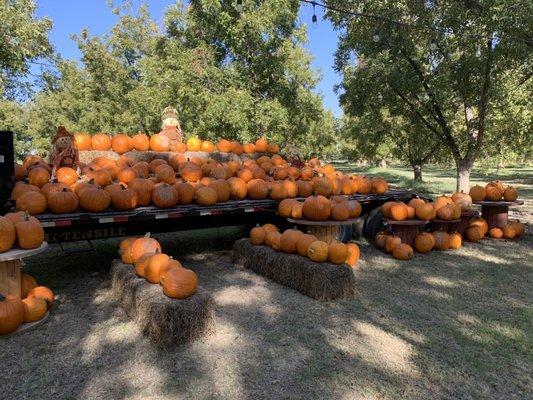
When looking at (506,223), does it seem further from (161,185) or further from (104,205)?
(104,205)

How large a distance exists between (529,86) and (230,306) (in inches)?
507

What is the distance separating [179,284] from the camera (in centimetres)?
380

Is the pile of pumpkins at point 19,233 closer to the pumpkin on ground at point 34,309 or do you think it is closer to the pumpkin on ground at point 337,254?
the pumpkin on ground at point 34,309

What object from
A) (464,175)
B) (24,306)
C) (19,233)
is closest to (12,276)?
(24,306)

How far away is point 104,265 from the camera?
253 inches

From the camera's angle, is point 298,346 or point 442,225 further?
point 442,225

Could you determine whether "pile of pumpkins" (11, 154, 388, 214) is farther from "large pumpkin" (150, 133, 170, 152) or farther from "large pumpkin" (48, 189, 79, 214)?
"large pumpkin" (150, 133, 170, 152)

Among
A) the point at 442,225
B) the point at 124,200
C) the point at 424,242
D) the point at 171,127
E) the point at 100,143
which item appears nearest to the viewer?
the point at 124,200

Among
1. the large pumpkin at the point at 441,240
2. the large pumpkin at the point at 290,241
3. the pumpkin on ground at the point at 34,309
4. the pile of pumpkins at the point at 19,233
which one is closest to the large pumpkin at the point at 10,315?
the pumpkin on ground at the point at 34,309

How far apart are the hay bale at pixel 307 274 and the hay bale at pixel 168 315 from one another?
56.8 inches

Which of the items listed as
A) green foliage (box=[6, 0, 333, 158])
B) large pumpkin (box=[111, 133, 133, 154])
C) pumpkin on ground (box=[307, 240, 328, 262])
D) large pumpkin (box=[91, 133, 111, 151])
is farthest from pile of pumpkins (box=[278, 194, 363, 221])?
green foliage (box=[6, 0, 333, 158])

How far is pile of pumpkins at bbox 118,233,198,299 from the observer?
3814mm

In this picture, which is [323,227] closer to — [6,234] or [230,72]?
[6,234]

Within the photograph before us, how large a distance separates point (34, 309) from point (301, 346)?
2.69 m
